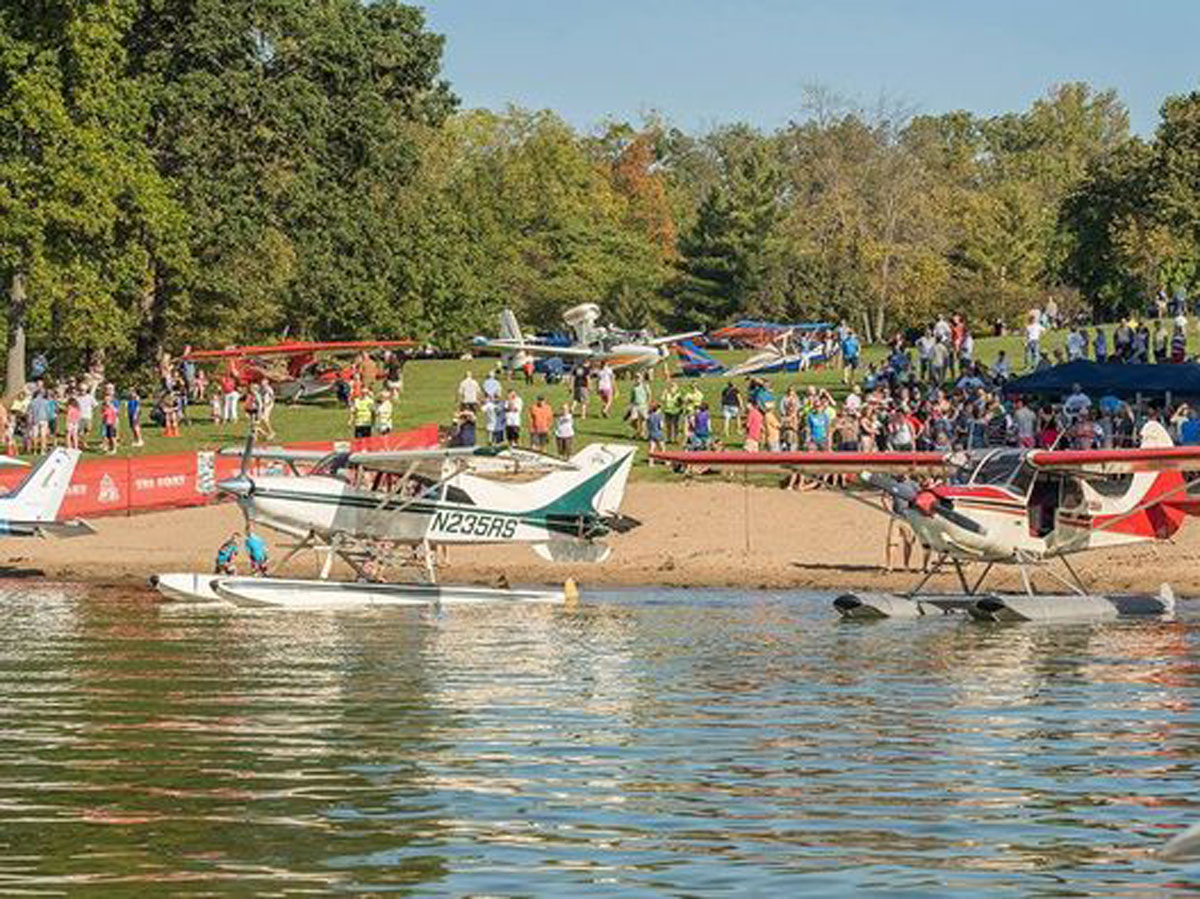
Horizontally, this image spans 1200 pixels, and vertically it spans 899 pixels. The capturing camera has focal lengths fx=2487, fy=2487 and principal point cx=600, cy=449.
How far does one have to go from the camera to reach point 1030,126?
16950cm

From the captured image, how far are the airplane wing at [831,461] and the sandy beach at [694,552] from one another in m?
3.22

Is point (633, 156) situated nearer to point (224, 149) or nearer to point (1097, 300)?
point (1097, 300)

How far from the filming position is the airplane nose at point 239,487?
32219 millimetres

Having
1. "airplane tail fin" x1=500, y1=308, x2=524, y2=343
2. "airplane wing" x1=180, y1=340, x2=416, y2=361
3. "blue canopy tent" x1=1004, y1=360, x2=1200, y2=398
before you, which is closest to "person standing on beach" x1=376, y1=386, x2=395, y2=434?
"airplane wing" x1=180, y1=340, x2=416, y2=361

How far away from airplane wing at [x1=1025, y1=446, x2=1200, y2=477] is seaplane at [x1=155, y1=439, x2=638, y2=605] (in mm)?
6414

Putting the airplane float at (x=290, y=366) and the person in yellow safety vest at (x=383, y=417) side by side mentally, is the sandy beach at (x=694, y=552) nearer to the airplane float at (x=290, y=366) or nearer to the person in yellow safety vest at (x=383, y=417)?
the person in yellow safety vest at (x=383, y=417)

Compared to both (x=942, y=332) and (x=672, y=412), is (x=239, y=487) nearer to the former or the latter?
(x=672, y=412)

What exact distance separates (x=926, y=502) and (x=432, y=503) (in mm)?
6965

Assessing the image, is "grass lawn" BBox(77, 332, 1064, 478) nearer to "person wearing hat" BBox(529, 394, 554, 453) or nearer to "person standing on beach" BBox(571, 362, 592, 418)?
"person standing on beach" BBox(571, 362, 592, 418)

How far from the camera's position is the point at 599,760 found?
679 inches

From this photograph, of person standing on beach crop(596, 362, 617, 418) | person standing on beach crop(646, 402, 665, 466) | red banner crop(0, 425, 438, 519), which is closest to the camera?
red banner crop(0, 425, 438, 519)

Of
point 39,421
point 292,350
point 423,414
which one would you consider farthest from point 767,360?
point 39,421

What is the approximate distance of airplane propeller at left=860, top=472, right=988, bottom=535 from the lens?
2920 cm

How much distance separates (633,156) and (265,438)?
288 ft
